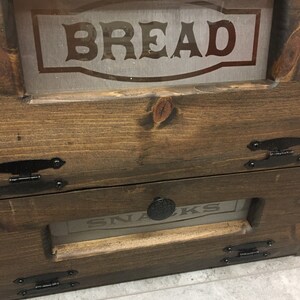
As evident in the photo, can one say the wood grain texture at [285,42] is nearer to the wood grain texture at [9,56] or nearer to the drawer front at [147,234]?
the drawer front at [147,234]

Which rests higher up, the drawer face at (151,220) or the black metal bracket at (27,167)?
the black metal bracket at (27,167)

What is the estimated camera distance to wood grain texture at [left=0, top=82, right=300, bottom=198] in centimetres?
52

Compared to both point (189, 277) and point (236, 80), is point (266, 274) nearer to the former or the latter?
point (189, 277)

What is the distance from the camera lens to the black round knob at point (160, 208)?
0.65 metres

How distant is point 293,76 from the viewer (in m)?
0.57

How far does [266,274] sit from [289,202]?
170mm

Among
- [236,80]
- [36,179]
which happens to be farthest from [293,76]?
[36,179]

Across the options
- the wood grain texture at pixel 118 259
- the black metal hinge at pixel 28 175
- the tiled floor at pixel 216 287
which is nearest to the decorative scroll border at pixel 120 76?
the black metal hinge at pixel 28 175

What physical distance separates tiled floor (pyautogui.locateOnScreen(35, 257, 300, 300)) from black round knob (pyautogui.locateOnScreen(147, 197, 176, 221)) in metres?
0.18

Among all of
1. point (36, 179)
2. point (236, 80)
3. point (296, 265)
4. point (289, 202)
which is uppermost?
point (236, 80)

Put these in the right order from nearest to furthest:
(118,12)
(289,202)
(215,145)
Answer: (118,12)
(215,145)
(289,202)

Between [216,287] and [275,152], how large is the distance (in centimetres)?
30

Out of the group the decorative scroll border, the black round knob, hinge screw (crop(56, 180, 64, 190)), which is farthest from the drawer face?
the decorative scroll border

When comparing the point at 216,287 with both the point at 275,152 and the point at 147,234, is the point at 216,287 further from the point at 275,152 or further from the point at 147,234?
→ the point at 275,152
